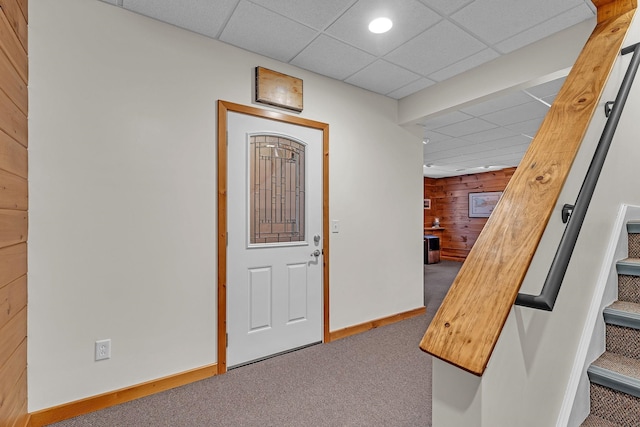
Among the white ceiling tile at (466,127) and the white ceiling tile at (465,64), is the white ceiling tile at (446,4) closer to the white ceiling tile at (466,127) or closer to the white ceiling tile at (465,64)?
the white ceiling tile at (465,64)

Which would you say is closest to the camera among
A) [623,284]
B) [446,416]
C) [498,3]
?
[446,416]

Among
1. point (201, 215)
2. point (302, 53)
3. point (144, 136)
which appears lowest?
point (201, 215)

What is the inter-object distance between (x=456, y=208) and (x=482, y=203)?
2.59 feet

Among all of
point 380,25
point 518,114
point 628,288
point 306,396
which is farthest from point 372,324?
point 518,114

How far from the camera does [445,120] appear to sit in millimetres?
4055

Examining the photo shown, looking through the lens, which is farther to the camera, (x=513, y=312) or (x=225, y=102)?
(x=225, y=102)

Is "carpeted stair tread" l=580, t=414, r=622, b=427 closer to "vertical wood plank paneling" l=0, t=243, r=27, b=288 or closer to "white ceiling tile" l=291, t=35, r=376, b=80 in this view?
"vertical wood plank paneling" l=0, t=243, r=27, b=288

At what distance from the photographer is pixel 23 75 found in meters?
1.74

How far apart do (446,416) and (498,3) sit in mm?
2359

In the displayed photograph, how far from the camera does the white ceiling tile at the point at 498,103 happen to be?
131 inches

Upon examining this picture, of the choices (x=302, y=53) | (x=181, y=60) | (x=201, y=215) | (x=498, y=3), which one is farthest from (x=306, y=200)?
(x=498, y=3)

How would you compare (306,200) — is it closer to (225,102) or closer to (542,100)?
(225,102)

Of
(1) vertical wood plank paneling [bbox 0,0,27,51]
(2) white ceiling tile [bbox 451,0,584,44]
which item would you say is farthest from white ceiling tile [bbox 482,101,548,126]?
(1) vertical wood plank paneling [bbox 0,0,27,51]

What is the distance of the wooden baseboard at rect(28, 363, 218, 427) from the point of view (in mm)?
1831
